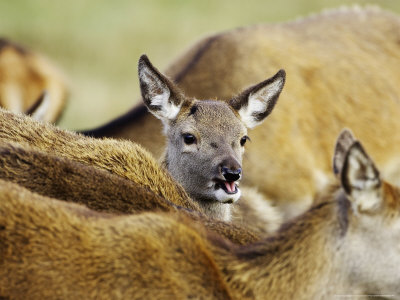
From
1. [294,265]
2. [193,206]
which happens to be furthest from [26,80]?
[294,265]

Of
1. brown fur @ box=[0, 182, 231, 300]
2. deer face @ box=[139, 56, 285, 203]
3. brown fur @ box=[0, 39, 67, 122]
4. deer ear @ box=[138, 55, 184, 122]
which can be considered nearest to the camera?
brown fur @ box=[0, 182, 231, 300]

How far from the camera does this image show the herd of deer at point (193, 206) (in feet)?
11.7

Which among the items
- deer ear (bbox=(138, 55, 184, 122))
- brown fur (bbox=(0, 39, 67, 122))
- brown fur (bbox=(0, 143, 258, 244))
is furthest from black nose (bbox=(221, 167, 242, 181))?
brown fur (bbox=(0, 39, 67, 122))

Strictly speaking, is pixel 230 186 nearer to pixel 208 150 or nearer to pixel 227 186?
pixel 227 186

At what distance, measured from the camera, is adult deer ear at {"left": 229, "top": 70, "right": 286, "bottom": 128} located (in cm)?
625

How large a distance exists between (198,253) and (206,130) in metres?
2.35

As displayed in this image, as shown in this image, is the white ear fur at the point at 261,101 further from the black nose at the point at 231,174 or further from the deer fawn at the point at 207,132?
the black nose at the point at 231,174

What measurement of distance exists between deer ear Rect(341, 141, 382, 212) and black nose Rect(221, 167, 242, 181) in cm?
196

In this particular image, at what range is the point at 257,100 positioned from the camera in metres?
6.31

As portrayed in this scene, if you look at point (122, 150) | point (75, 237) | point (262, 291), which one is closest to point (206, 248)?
point (262, 291)

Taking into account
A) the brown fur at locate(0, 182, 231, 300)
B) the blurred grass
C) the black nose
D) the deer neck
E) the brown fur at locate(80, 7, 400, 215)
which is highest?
the blurred grass

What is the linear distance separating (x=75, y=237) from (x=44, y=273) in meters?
0.20

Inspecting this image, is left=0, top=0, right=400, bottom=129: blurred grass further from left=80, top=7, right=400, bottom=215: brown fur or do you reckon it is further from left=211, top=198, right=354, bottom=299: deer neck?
left=211, top=198, right=354, bottom=299: deer neck

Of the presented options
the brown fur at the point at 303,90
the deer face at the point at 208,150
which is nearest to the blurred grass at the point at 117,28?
the brown fur at the point at 303,90
